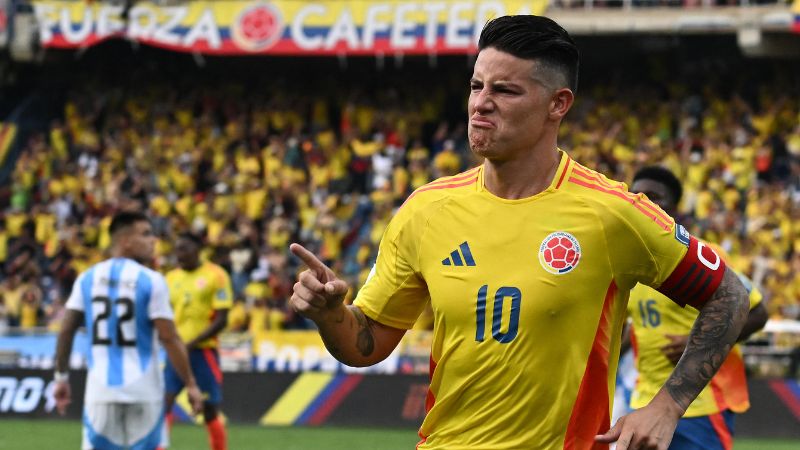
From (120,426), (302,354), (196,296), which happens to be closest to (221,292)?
(196,296)

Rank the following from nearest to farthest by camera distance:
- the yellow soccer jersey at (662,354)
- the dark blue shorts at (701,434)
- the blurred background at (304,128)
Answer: the dark blue shorts at (701,434) → the yellow soccer jersey at (662,354) → the blurred background at (304,128)

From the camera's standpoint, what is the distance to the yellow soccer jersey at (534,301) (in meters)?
4.39

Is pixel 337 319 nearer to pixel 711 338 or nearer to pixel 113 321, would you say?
pixel 711 338

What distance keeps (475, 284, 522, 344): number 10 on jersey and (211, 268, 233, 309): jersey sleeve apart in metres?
9.34

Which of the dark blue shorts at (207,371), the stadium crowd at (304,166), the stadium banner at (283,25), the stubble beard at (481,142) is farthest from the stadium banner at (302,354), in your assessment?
the stubble beard at (481,142)

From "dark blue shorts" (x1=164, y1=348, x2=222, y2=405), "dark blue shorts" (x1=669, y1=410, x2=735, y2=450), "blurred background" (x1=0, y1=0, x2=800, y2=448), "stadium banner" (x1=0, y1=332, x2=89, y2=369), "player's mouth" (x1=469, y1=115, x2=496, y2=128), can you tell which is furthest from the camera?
"blurred background" (x1=0, y1=0, x2=800, y2=448)

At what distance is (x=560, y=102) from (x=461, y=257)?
1.95 feet

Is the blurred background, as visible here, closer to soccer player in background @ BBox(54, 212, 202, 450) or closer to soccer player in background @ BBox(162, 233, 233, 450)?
soccer player in background @ BBox(162, 233, 233, 450)

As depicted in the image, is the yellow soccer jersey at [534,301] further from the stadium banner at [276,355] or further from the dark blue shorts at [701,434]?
the stadium banner at [276,355]

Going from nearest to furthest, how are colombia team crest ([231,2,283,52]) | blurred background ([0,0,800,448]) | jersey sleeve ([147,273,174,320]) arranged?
1. jersey sleeve ([147,273,174,320])
2. blurred background ([0,0,800,448])
3. colombia team crest ([231,2,283,52])

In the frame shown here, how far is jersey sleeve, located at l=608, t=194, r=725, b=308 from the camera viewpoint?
4.45m

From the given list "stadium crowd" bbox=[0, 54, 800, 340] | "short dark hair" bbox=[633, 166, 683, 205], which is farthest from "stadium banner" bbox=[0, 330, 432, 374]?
"short dark hair" bbox=[633, 166, 683, 205]

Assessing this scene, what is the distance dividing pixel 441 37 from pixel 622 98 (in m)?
3.77

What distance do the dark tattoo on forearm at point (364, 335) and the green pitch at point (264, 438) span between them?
1114 centimetres
